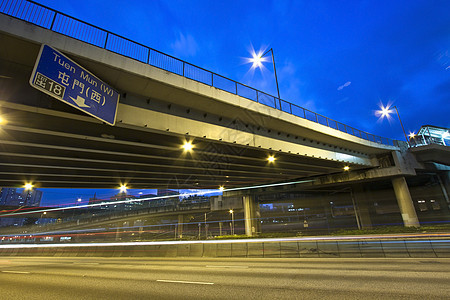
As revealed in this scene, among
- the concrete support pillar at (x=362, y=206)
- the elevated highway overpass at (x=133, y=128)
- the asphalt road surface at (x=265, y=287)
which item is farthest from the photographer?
the concrete support pillar at (x=362, y=206)

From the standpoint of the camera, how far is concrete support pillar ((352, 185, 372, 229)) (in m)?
40.4

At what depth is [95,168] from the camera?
63.0ft

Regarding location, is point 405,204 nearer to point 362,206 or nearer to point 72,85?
point 362,206

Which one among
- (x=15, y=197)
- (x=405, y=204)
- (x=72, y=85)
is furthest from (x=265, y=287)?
(x=15, y=197)

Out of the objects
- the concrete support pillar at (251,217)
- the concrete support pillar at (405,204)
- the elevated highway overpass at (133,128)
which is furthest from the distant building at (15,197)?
the concrete support pillar at (405,204)

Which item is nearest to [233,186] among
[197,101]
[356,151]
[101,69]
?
[356,151]

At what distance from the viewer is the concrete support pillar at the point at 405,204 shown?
27422 millimetres

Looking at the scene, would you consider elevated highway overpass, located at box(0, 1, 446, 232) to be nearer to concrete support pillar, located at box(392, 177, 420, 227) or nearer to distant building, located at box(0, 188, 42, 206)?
concrete support pillar, located at box(392, 177, 420, 227)

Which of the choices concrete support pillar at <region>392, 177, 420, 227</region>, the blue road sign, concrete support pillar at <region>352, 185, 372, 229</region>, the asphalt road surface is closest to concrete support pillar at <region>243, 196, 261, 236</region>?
concrete support pillar at <region>352, 185, 372, 229</region>

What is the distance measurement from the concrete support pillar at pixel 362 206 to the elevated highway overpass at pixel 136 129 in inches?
747

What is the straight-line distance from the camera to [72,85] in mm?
7918

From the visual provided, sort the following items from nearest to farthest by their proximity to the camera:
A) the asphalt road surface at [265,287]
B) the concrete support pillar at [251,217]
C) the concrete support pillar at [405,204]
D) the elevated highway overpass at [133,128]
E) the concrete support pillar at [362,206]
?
the asphalt road surface at [265,287]
the elevated highway overpass at [133,128]
the concrete support pillar at [405,204]
the concrete support pillar at [251,217]
the concrete support pillar at [362,206]

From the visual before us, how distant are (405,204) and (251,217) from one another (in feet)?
74.6

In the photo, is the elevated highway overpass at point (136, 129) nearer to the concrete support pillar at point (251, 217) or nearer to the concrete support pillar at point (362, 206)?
the concrete support pillar at point (251, 217)
